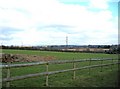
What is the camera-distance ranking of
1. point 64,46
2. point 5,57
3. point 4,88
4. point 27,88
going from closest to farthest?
point 4,88 → point 27,88 → point 5,57 → point 64,46

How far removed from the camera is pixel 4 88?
11.7 m

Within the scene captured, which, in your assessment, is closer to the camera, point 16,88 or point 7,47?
point 16,88

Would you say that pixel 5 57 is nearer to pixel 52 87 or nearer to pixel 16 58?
pixel 16 58

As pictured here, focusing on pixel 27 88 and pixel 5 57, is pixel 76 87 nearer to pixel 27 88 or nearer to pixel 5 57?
pixel 27 88

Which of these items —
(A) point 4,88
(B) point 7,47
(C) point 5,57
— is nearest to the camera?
(A) point 4,88

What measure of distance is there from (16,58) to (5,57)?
189cm

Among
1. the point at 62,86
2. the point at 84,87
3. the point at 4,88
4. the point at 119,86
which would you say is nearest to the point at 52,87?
the point at 62,86

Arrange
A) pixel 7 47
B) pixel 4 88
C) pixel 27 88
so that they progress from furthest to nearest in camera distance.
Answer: pixel 7 47, pixel 27 88, pixel 4 88

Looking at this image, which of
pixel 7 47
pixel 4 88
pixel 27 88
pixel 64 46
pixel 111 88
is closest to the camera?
pixel 4 88

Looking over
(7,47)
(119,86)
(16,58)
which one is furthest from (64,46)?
(119,86)

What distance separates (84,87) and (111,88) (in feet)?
3.86

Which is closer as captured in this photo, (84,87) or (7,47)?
(84,87)

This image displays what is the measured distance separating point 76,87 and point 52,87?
3.49 feet

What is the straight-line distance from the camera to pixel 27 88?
1248 centimetres
